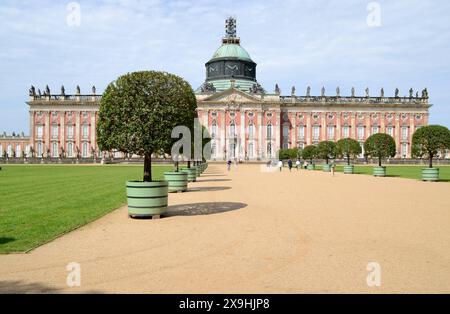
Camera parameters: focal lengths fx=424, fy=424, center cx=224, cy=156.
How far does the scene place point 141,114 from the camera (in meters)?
11.1

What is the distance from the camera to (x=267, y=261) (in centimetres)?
619

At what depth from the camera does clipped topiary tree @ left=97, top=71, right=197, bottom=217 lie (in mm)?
11109

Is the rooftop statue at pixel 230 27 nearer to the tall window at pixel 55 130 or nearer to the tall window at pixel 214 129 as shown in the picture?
the tall window at pixel 214 129

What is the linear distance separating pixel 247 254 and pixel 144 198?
4.36m

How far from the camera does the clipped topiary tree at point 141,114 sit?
11.1 m

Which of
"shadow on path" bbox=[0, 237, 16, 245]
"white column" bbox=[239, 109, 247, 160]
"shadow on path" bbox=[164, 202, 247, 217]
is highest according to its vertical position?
"white column" bbox=[239, 109, 247, 160]

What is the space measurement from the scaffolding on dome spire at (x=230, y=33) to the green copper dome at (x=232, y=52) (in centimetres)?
187

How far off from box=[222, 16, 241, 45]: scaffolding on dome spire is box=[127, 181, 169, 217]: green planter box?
7642 centimetres

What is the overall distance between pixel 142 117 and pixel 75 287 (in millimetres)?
6724

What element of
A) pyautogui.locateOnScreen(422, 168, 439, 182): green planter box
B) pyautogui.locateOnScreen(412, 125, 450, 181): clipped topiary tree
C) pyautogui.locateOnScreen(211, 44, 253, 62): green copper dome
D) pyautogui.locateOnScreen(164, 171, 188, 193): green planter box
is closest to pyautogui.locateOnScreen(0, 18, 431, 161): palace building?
pyautogui.locateOnScreen(211, 44, 253, 62): green copper dome

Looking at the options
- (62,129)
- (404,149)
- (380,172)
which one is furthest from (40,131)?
(404,149)

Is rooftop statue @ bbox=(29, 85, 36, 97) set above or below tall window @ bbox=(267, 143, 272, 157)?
above

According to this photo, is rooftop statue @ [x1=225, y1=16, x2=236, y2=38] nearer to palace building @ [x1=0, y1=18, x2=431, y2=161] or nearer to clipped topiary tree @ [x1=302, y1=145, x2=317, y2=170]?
palace building @ [x1=0, y1=18, x2=431, y2=161]
